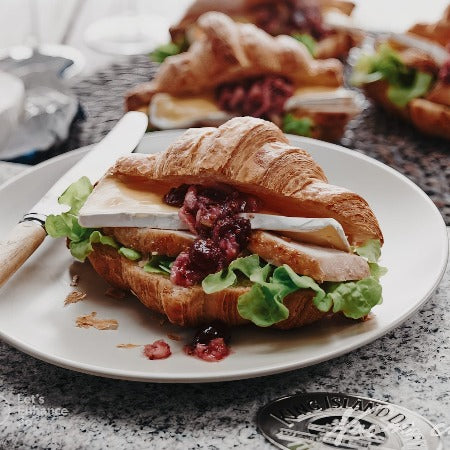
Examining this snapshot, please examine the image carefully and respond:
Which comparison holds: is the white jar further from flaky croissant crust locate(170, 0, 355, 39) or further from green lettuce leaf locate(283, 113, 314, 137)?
green lettuce leaf locate(283, 113, 314, 137)

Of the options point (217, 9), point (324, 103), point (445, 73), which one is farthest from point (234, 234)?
point (217, 9)

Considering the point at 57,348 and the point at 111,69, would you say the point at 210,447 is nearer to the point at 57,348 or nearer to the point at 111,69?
the point at 57,348

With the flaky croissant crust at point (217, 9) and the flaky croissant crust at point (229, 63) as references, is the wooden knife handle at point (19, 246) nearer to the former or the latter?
the flaky croissant crust at point (229, 63)

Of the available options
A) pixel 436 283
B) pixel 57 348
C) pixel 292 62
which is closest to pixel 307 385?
pixel 436 283

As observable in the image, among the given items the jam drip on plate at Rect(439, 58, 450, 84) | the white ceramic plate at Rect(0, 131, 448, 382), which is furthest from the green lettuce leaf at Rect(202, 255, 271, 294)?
the jam drip on plate at Rect(439, 58, 450, 84)

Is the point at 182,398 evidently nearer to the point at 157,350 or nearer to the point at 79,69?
the point at 157,350

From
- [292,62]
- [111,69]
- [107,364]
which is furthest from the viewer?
[111,69]

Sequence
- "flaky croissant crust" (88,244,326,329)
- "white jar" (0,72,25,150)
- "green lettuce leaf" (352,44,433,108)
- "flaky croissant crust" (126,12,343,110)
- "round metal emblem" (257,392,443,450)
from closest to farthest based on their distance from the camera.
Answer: "round metal emblem" (257,392,443,450), "flaky croissant crust" (88,244,326,329), "white jar" (0,72,25,150), "flaky croissant crust" (126,12,343,110), "green lettuce leaf" (352,44,433,108)
